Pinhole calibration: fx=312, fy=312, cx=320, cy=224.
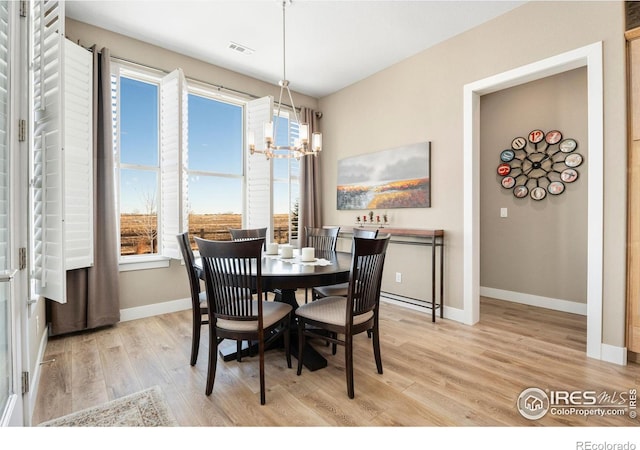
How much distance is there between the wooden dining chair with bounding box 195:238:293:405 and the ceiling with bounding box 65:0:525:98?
2.34 m

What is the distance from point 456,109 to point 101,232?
3825mm

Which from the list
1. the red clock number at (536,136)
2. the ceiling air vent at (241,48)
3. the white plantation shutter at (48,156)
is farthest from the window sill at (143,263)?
the red clock number at (536,136)

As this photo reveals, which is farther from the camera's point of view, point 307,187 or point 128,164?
point 307,187

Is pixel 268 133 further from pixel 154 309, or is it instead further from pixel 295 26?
pixel 154 309

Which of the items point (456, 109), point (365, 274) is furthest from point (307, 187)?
point (365, 274)

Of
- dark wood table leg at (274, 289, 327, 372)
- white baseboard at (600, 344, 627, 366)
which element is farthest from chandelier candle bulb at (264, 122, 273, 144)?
white baseboard at (600, 344, 627, 366)

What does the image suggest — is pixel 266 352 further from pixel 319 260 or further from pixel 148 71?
pixel 148 71

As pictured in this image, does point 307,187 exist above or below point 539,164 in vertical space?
below

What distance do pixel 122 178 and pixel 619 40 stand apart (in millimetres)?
4605

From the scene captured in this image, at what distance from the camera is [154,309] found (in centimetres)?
349

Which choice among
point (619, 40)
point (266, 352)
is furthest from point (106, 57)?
point (619, 40)

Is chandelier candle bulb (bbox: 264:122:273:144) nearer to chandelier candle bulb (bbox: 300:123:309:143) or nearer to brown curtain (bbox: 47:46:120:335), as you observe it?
chandelier candle bulb (bbox: 300:123:309:143)

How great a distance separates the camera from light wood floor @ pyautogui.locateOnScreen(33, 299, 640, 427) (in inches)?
68.2

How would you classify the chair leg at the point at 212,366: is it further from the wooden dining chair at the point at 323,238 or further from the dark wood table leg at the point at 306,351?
the wooden dining chair at the point at 323,238
